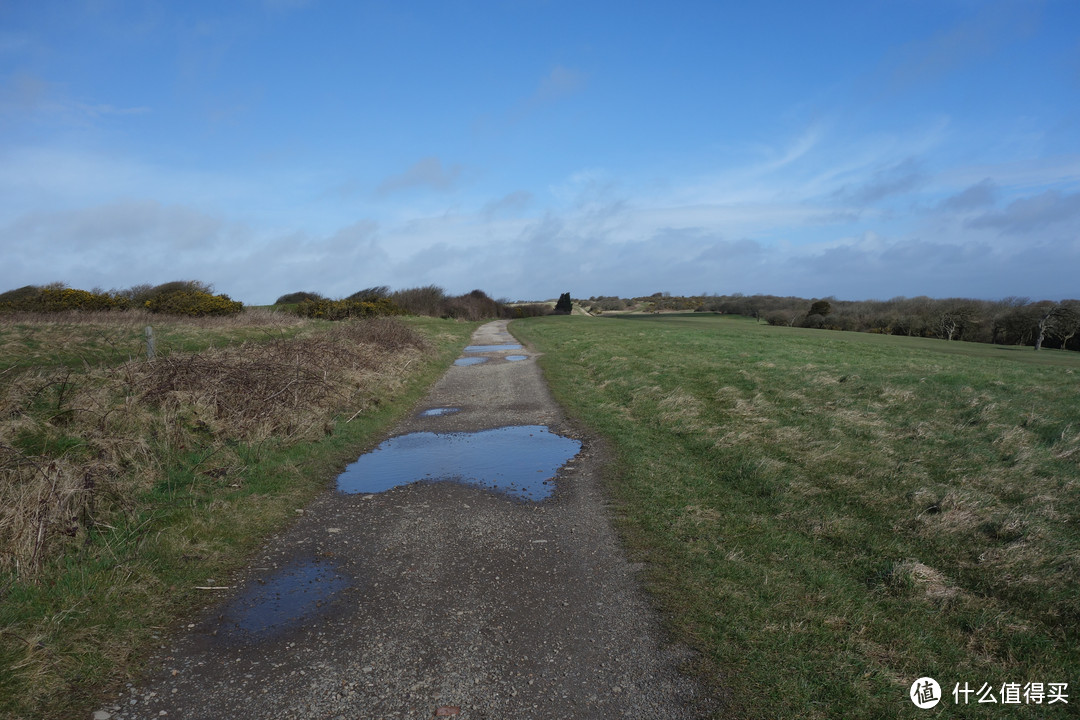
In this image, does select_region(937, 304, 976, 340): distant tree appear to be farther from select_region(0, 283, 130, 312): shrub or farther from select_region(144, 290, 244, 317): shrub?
select_region(0, 283, 130, 312): shrub

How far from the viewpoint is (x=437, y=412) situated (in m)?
14.0

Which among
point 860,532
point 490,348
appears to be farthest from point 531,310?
point 860,532

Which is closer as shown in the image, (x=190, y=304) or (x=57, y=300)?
(x=57, y=300)

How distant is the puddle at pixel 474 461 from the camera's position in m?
8.58

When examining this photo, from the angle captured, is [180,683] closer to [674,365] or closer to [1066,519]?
[1066,519]

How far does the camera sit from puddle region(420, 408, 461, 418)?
1369 centimetres

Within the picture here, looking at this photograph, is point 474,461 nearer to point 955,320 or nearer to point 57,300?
point 57,300

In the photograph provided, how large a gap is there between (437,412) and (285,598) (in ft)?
28.9

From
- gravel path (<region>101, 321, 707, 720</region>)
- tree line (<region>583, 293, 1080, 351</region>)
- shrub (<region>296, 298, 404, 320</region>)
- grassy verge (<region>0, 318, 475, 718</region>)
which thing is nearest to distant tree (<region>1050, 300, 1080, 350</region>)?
tree line (<region>583, 293, 1080, 351</region>)

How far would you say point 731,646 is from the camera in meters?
4.41

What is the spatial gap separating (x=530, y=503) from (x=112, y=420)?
674cm

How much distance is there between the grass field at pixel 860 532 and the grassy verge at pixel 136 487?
462 centimetres

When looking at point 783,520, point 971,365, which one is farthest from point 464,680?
point 971,365

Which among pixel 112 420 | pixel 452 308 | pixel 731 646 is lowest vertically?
pixel 731 646
